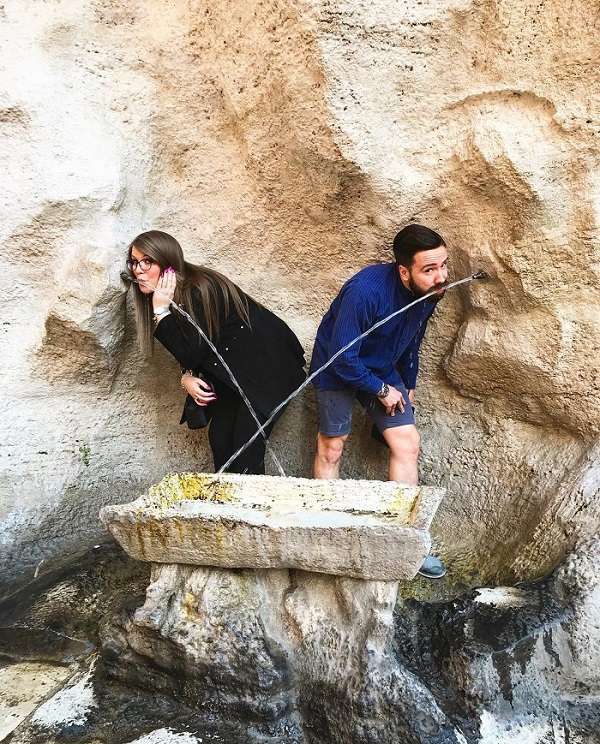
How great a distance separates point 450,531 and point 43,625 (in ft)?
5.04

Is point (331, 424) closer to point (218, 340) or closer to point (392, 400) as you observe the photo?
point (392, 400)

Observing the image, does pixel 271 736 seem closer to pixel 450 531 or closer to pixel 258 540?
pixel 258 540

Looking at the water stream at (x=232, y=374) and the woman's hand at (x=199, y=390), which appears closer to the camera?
the water stream at (x=232, y=374)

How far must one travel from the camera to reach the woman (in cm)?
246

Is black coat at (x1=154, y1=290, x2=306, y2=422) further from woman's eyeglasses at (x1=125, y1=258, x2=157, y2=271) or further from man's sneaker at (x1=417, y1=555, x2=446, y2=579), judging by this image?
man's sneaker at (x1=417, y1=555, x2=446, y2=579)

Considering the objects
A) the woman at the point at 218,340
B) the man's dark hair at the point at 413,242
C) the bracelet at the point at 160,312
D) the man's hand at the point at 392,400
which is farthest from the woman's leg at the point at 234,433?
the man's dark hair at the point at 413,242

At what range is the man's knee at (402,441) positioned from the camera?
8.08 feet

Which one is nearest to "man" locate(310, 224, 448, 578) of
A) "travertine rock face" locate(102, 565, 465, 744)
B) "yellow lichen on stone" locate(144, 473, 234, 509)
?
"yellow lichen on stone" locate(144, 473, 234, 509)

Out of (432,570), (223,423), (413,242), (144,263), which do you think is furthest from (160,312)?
(432,570)

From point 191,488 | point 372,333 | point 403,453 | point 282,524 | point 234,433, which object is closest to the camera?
point 282,524

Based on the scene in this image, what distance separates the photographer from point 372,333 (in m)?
2.36

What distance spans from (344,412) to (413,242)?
669mm

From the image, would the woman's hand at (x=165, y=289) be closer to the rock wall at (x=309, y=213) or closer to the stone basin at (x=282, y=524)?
the rock wall at (x=309, y=213)

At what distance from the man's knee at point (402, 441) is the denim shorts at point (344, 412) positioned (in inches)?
0.7
